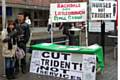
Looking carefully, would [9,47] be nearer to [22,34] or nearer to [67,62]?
[22,34]

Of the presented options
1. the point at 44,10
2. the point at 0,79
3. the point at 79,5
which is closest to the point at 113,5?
the point at 79,5

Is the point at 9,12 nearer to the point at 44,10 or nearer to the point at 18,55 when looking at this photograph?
the point at 44,10

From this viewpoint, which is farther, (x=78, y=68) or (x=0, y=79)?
(x=0, y=79)

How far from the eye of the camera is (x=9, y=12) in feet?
100

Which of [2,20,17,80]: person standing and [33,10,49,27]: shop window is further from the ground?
[33,10,49,27]: shop window

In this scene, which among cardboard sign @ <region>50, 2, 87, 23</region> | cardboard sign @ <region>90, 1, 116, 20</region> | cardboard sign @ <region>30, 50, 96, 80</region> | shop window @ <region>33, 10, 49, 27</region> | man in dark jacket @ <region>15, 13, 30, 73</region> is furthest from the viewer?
shop window @ <region>33, 10, 49, 27</region>

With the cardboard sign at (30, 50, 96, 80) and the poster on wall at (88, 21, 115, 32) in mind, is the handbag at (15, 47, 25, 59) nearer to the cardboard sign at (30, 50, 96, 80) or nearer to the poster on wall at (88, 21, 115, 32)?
the cardboard sign at (30, 50, 96, 80)

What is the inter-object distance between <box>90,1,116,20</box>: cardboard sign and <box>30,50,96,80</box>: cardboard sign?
4468mm

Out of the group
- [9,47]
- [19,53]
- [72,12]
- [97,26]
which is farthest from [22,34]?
[97,26]

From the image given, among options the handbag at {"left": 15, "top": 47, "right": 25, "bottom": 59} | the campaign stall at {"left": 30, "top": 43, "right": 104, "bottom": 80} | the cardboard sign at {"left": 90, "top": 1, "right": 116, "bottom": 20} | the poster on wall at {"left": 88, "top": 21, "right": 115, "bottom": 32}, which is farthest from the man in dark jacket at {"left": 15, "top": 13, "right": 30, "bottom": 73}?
the poster on wall at {"left": 88, "top": 21, "right": 115, "bottom": 32}

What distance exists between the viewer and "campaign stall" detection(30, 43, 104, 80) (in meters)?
5.14

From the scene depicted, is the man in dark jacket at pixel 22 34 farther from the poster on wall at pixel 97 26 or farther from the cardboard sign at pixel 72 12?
the poster on wall at pixel 97 26

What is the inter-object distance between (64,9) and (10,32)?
2604mm

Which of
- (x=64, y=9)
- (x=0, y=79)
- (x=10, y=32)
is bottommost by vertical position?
(x=0, y=79)
